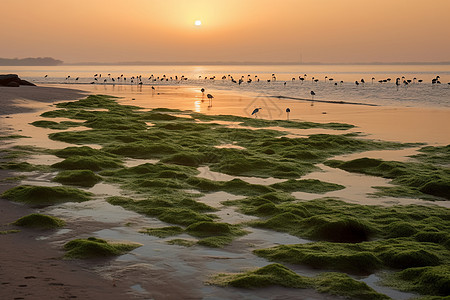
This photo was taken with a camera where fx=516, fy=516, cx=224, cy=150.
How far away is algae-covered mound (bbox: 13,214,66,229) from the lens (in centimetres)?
1231

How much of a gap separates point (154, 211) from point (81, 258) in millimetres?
3940

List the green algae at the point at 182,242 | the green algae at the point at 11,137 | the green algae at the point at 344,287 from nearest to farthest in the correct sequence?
the green algae at the point at 344,287 < the green algae at the point at 182,242 < the green algae at the point at 11,137

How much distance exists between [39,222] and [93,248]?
8.30 ft

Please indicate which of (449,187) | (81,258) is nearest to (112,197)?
(81,258)

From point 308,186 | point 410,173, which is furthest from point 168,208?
point 410,173

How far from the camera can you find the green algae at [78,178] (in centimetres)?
1732

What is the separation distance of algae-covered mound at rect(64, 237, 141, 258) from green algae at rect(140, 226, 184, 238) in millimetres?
1082

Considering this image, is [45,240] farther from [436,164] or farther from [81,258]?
[436,164]

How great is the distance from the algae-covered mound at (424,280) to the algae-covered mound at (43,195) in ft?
30.0

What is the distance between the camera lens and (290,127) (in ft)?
121

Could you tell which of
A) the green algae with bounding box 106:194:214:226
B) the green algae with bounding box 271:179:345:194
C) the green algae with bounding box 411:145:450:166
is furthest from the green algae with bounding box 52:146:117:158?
the green algae with bounding box 411:145:450:166

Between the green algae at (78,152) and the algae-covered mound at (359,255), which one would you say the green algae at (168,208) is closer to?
the algae-covered mound at (359,255)

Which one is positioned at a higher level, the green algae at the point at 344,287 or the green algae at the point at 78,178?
the green algae at the point at 78,178

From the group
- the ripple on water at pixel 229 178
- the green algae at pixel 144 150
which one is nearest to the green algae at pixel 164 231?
the ripple on water at pixel 229 178
